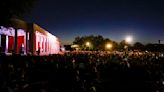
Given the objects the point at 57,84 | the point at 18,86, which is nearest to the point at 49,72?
the point at 57,84

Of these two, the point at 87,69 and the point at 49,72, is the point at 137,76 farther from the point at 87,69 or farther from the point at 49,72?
the point at 49,72

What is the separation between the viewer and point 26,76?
15.7 metres

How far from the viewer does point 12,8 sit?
1662cm

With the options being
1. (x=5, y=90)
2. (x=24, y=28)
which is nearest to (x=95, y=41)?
(x=24, y=28)

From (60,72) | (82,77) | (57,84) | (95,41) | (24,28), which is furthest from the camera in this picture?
(95,41)

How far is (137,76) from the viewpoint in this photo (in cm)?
1819

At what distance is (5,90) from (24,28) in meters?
24.1

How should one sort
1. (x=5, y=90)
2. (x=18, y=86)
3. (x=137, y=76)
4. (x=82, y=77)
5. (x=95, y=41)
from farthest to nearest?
(x=95, y=41)
(x=137, y=76)
(x=82, y=77)
(x=18, y=86)
(x=5, y=90)

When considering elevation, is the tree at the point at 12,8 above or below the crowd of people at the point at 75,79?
above

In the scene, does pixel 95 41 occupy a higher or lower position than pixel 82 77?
higher

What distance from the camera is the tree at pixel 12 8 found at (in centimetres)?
1606

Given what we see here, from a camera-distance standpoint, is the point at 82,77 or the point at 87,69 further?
the point at 87,69

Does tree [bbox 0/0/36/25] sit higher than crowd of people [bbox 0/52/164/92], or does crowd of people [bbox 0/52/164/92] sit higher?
tree [bbox 0/0/36/25]

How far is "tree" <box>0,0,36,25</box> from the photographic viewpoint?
1606 cm
